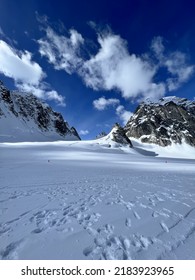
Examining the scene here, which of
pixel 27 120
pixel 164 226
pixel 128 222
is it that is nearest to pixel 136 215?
pixel 128 222

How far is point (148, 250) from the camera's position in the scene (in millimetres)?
3863

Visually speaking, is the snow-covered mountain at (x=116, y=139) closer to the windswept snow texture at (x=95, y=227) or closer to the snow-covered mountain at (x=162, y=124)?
the snow-covered mountain at (x=162, y=124)

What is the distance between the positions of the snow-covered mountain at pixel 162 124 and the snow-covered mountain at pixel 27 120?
171ft

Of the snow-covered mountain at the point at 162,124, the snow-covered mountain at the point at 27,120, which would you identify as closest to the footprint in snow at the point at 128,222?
the snow-covered mountain at the point at 27,120

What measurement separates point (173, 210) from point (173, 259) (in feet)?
9.39

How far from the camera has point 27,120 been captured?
113688 mm

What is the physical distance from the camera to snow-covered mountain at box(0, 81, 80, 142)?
301ft

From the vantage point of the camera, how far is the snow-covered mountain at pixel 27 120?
3612 inches

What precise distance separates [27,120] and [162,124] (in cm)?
9128

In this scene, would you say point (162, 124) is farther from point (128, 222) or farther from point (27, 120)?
point (128, 222)

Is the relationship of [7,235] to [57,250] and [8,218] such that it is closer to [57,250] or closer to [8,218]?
[8,218]

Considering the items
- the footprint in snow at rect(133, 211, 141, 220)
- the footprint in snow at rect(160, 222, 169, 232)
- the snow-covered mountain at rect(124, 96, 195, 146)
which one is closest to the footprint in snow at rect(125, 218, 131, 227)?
the footprint in snow at rect(133, 211, 141, 220)

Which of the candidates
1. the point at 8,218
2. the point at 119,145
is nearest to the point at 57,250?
the point at 8,218

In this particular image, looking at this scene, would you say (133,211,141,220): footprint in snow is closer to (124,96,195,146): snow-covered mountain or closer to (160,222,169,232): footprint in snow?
(160,222,169,232): footprint in snow
